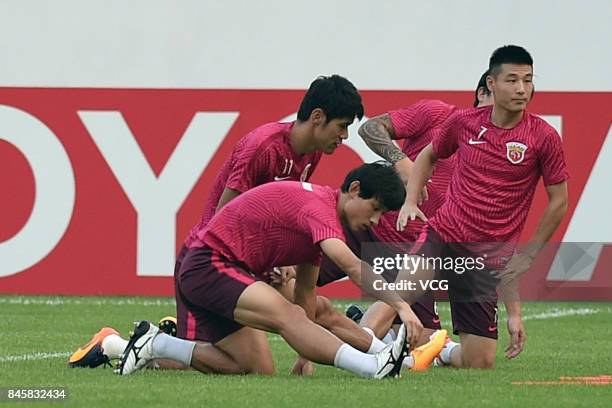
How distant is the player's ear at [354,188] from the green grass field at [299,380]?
99 centimetres

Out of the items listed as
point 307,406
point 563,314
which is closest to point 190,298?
point 307,406

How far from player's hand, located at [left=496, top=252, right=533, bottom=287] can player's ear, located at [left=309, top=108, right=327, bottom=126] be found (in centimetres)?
140

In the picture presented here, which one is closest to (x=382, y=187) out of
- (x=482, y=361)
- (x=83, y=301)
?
(x=482, y=361)

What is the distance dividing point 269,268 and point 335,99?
3.44 feet

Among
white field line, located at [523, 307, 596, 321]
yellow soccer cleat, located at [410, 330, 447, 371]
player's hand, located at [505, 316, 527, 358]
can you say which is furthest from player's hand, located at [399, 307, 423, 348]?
white field line, located at [523, 307, 596, 321]

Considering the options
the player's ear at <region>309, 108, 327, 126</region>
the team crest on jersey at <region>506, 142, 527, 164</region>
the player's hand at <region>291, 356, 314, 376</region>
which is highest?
the player's ear at <region>309, 108, 327, 126</region>

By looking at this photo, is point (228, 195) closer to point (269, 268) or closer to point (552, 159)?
point (269, 268)

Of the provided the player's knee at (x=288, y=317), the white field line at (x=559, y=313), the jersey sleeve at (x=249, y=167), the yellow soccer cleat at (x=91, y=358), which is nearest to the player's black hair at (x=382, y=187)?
the player's knee at (x=288, y=317)

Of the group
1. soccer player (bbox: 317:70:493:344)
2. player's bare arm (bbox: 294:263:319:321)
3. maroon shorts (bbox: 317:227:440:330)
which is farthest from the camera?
soccer player (bbox: 317:70:493:344)

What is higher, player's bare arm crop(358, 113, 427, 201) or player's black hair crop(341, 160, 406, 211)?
player's black hair crop(341, 160, 406, 211)

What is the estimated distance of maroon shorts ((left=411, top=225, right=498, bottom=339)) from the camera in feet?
33.2

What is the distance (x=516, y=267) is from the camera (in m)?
9.72

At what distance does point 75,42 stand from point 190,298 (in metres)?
7.08

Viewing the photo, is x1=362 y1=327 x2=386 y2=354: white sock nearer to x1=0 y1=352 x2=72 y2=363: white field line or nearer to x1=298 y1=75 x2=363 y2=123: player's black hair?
x1=298 y1=75 x2=363 y2=123: player's black hair
